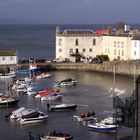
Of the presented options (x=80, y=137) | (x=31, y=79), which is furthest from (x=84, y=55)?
(x=80, y=137)

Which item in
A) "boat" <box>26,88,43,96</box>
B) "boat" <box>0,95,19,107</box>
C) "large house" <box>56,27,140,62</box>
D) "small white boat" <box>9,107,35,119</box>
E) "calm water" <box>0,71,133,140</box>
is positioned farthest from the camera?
"large house" <box>56,27,140,62</box>

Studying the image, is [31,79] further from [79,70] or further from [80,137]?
[80,137]

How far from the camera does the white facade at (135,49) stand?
5258cm

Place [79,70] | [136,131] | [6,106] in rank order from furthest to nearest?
[79,70], [6,106], [136,131]

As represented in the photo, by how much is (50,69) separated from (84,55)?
15.2 ft

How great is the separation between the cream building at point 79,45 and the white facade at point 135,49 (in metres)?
5.53

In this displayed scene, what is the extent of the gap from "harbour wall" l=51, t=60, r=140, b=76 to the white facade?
2.42 m

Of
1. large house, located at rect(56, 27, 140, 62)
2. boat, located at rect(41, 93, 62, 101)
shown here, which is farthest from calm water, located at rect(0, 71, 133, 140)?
large house, located at rect(56, 27, 140, 62)

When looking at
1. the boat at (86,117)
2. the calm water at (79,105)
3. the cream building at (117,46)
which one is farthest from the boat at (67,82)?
the boat at (86,117)

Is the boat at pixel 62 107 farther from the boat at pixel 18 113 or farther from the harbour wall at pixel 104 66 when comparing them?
the harbour wall at pixel 104 66

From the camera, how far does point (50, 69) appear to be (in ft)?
183

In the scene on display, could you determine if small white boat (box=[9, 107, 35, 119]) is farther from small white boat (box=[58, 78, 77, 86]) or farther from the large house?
the large house

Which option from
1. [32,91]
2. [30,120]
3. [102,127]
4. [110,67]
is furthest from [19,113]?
[110,67]

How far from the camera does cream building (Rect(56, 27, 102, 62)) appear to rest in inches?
2281
